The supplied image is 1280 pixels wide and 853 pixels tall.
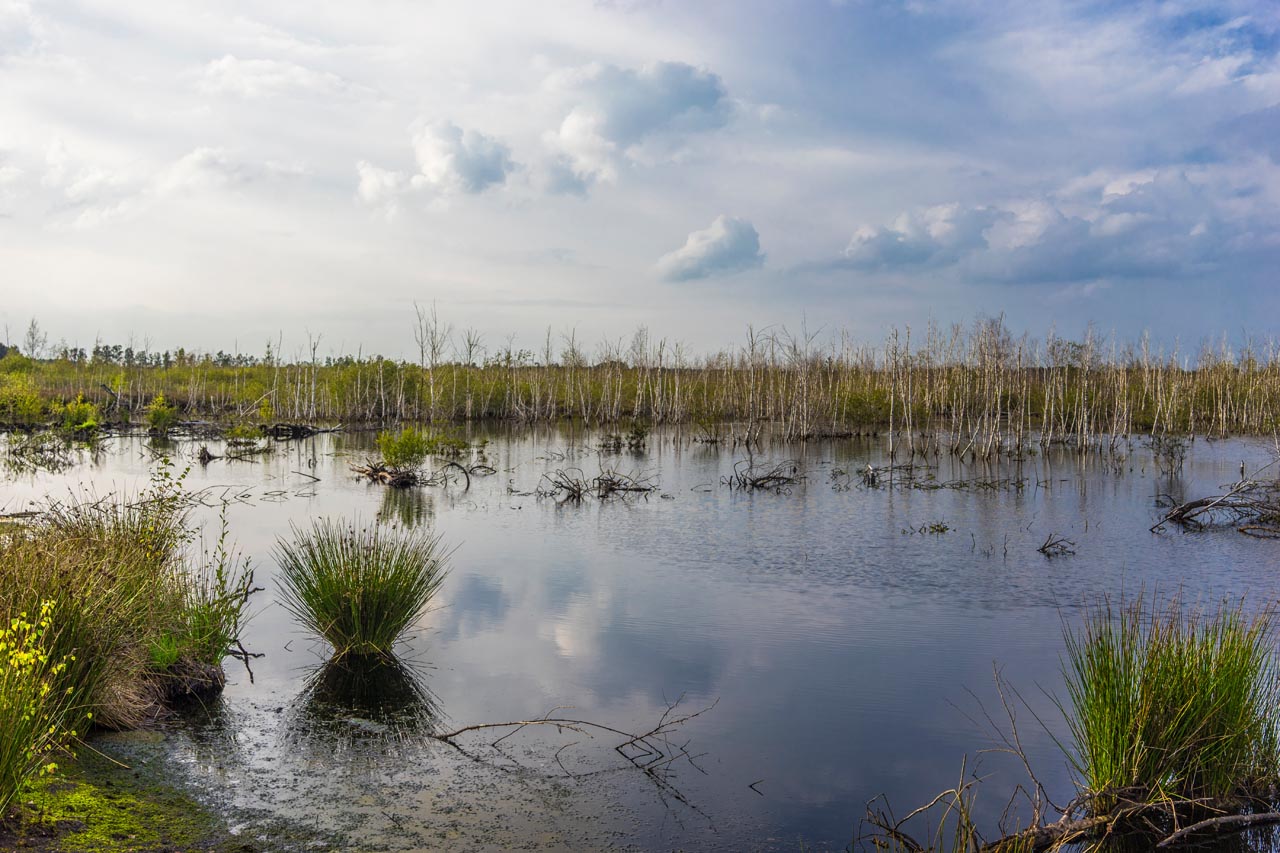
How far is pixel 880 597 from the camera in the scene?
13.0 meters

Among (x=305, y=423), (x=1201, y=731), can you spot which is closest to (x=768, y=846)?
(x=1201, y=731)

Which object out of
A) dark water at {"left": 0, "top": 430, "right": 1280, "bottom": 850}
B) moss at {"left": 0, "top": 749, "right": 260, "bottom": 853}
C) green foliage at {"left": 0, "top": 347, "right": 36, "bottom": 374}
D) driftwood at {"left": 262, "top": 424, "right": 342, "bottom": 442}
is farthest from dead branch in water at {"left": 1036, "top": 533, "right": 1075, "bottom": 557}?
green foliage at {"left": 0, "top": 347, "right": 36, "bottom": 374}

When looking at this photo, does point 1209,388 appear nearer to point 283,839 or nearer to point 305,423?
point 305,423

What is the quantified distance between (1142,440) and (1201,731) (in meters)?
37.3

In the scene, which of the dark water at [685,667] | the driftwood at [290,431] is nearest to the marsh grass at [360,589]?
the dark water at [685,667]

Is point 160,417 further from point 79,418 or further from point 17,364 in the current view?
point 17,364

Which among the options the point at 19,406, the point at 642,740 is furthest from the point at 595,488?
the point at 19,406

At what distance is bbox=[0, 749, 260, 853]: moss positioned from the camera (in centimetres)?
504

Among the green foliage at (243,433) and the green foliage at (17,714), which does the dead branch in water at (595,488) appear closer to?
the green foliage at (243,433)

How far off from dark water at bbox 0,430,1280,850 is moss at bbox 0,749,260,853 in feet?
0.79

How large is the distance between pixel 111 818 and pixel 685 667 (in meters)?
5.55

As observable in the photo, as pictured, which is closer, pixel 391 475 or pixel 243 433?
pixel 391 475

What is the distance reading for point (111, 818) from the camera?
5.51m

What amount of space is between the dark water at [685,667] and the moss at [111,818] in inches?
9.4
